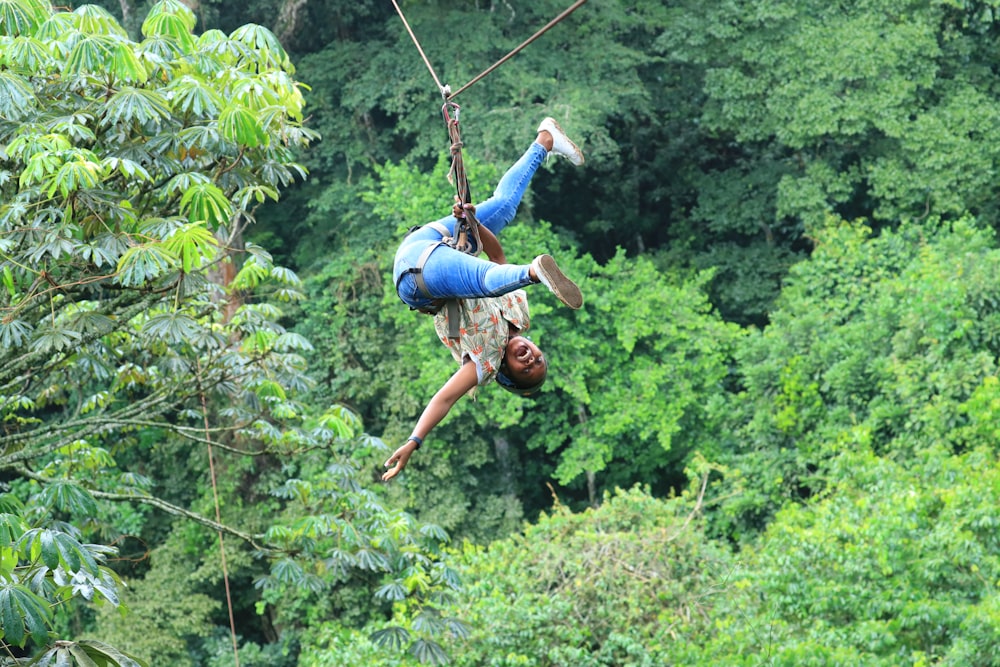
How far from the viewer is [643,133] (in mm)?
15570

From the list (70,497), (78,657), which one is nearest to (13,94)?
(70,497)

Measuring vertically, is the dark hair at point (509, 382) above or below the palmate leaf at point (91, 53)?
below

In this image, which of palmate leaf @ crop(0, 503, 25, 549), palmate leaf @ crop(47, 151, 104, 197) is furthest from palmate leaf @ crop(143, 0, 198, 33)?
palmate leaf @ crop(0, 503, 25, 549)

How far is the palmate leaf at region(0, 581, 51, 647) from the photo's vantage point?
4105 mm

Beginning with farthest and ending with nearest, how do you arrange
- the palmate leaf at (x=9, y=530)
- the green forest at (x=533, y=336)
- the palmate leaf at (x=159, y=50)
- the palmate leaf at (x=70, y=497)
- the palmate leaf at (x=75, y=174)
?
the green forest at (x=533, y=336) < the palmate leaf at (x=159, y=50) < the palmate leaf at (x=70, y=497) < the palmate leaf at (x=75, y=174) < the palmate leaf at (x=9, y=530)

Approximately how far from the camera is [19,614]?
414 cm

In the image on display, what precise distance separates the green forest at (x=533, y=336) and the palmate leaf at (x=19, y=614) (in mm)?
17

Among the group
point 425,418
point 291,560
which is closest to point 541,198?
point 291,560

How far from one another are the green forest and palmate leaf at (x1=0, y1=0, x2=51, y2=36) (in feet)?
0.05

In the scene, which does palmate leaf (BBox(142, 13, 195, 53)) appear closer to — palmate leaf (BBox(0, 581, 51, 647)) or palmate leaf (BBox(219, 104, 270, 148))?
palmate leaf (BBox(219, 104, 270, 148))

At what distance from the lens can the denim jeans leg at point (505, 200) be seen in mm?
3988

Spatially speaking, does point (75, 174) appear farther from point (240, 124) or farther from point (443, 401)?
point (443, 401)

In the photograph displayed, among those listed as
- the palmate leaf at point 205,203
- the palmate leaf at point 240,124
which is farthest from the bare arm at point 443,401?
the palmate leaf at point 240,124

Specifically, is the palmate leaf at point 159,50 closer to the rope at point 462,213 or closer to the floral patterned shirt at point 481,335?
the rope at point 462,213
